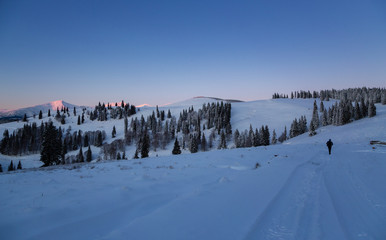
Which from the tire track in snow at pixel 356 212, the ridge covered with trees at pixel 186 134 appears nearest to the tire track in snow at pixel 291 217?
the tire track in snow at pixel 356 212

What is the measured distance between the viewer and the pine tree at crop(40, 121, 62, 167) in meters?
38.0

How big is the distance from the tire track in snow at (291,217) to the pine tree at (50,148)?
48.6 meters

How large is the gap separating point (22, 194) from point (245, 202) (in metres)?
8.02

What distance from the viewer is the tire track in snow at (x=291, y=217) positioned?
3795 millimetres

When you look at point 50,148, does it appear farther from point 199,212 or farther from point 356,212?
point 356,212

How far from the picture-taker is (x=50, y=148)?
127ft

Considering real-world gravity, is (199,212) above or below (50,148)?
above

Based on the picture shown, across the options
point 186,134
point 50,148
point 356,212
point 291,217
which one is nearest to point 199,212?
point 291,217

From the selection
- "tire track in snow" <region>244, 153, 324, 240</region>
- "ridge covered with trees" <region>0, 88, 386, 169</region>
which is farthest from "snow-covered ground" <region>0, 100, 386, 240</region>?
"ridge covered with trees" <region>0, 88, 386, 169</region>

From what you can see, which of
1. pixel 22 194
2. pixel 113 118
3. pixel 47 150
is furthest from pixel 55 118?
pixel 22 194

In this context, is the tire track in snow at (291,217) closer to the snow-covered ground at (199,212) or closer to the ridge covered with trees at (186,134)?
the snow-covered ground at (199,212)

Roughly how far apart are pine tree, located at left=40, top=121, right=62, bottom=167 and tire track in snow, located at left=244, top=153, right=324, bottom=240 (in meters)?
48.6

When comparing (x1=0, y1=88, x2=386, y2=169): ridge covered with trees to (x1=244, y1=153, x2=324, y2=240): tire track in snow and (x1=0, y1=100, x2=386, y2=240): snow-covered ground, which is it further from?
(x1=244, y1=153, x2=324, y2=240): tire track in snow

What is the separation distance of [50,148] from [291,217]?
4951 centimetres
